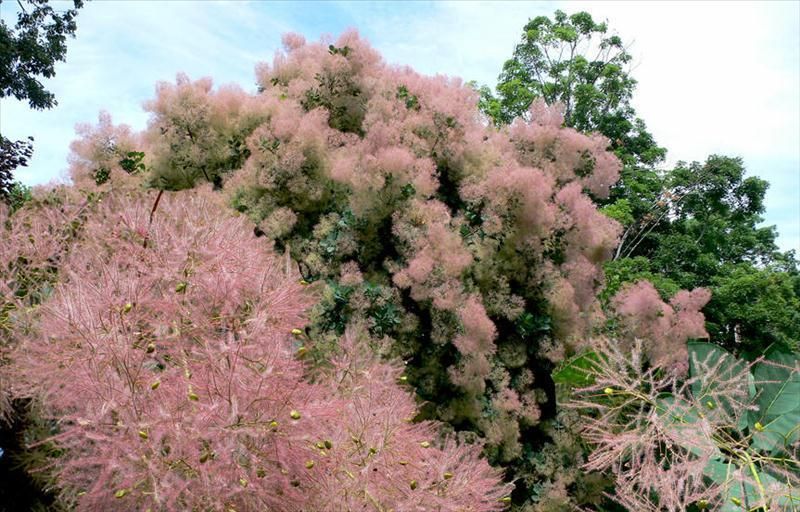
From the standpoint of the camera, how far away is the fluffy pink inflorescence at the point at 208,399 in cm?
254

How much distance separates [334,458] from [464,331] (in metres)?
2.40

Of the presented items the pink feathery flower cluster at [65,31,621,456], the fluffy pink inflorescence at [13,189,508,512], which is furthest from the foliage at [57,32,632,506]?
the fluffy pink inflorescence at [13,189,508,512]

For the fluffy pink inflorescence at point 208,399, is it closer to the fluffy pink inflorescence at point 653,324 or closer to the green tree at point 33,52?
the fluffy pink inflorescence at point 653,324

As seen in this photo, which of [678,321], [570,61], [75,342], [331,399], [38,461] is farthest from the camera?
[570,61]

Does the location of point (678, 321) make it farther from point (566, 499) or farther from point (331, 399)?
point (331, 399)

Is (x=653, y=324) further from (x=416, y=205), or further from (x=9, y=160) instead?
(x=9, y=160)

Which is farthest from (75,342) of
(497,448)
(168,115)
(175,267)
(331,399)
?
(168,115)

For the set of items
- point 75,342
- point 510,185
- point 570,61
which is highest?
point 570,61

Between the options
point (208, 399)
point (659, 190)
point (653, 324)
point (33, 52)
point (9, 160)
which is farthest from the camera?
point (659, 190)

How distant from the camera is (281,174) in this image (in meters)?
5.68

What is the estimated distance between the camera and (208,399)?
8.59ft

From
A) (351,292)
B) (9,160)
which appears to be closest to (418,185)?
(351,292)

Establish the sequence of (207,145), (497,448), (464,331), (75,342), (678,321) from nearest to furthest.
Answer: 1. (75,342)
2. (464,331)
3. (497,448)
4. (207,145)
5. (678,321)

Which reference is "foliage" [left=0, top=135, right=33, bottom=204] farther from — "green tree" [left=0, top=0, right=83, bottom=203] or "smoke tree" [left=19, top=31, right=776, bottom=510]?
"green tree" [left=0, top=0, right=83, bottom=203]
